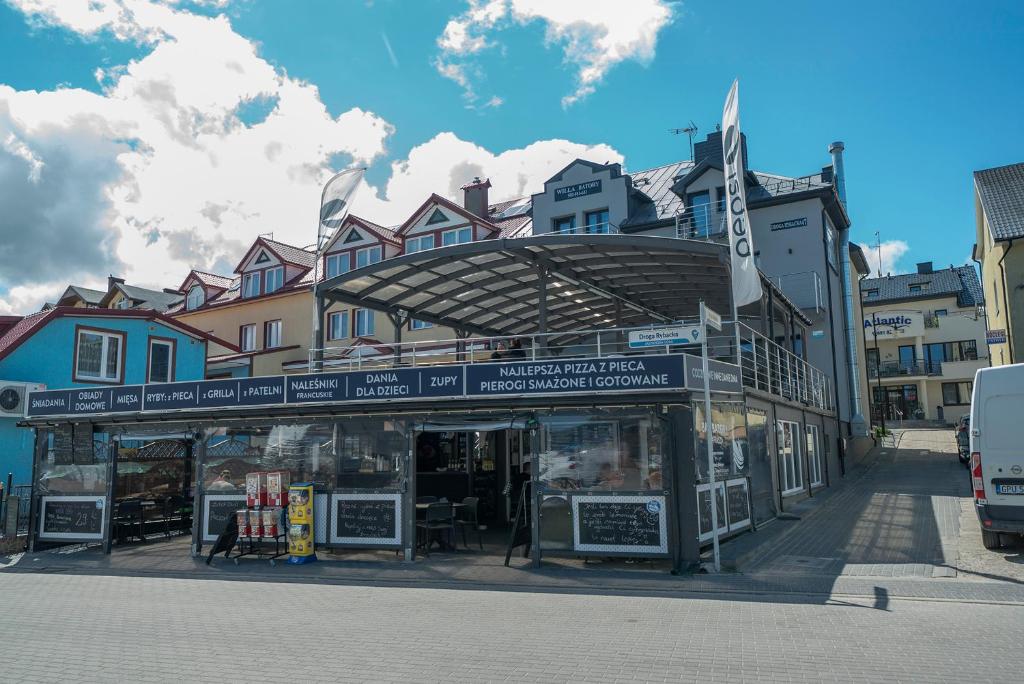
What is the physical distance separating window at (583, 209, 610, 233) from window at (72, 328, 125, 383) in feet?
58.2

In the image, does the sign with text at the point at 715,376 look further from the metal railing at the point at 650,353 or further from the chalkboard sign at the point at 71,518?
the chalkboard sign at the point at 71,518

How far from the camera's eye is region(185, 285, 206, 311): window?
40.0 m

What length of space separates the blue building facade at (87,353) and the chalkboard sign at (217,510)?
902 centimetres

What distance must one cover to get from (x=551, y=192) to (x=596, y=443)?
21574mm

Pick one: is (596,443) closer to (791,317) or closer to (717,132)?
(791,317)

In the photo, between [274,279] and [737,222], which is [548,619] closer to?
[737,222]

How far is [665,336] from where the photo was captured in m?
13.4

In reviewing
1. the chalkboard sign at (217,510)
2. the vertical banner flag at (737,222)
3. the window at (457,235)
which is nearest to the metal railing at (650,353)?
the vertical banner flag at (737,222)

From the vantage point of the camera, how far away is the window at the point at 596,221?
30469 millimetres

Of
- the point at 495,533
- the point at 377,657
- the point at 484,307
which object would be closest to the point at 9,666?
the point at 377,657

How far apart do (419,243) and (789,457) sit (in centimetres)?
1824

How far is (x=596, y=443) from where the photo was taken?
11797mm

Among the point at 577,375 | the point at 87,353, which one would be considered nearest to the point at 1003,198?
the point at 577,375

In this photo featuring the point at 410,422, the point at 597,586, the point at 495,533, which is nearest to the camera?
the point at 597,586
